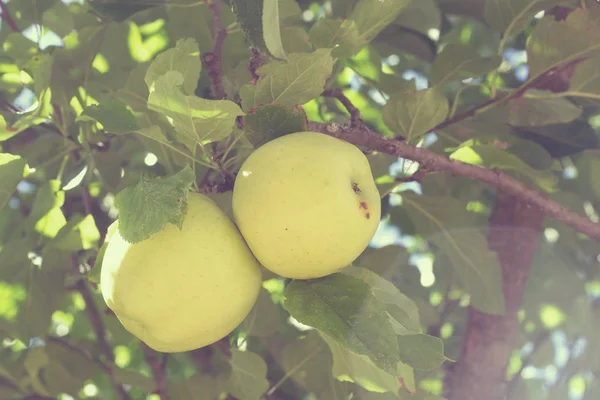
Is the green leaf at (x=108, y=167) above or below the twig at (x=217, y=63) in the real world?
below

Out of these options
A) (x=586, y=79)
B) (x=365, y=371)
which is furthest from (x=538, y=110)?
(x=365, y=371)

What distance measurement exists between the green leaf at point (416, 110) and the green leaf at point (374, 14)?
0.17 m

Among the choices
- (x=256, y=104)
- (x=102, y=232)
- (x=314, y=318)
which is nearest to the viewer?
(x=314, y=318)

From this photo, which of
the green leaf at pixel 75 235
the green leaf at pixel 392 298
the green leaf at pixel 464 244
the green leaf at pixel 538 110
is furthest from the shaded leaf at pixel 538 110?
the green leaf at pixel 75 235

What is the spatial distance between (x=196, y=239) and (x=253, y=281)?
4.3 inches

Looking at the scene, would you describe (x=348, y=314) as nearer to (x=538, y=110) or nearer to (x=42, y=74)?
(x=42, y=74)

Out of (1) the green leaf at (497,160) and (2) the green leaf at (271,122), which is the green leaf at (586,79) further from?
(2) the green leaf at (271,122)

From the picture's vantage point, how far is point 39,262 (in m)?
1.34

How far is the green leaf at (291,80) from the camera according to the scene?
78 cm

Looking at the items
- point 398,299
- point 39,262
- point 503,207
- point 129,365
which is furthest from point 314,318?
point 129,365

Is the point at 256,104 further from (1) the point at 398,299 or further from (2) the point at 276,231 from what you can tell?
(1) the point at 398,299

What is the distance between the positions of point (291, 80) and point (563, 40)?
2.10 ft

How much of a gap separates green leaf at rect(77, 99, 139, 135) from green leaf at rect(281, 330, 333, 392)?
0.71m

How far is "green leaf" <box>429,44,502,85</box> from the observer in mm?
1204
